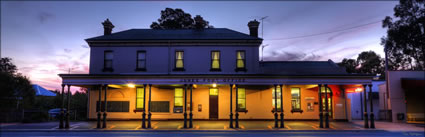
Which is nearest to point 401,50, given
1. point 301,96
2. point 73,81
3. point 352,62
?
point 301,96

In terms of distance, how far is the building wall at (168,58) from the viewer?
23.9 m

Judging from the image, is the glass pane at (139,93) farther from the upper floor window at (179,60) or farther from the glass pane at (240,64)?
the glass pane at (240,64)

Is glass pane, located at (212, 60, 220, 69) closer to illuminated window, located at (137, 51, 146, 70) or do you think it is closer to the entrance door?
the entrance door

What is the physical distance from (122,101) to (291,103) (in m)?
14.2

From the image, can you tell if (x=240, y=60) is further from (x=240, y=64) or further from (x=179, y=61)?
(x=179, y=61)

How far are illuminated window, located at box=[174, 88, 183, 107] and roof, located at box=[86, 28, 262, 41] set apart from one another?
4401mm

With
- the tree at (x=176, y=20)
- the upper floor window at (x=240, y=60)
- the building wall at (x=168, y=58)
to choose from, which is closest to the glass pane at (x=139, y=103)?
the building wall at (x=168, y=58)

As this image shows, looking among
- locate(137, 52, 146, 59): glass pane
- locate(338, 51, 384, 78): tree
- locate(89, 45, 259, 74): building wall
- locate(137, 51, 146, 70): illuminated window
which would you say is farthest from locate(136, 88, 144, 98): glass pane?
locate(338, 51, 384, 78): tree

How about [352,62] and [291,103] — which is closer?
[291,103]

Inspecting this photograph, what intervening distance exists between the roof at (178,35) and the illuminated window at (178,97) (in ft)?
14.4

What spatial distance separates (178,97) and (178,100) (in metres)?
0.25

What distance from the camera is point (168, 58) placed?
24016 mm

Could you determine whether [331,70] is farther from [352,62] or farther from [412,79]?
[352,62]

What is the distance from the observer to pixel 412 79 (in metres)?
24.2
